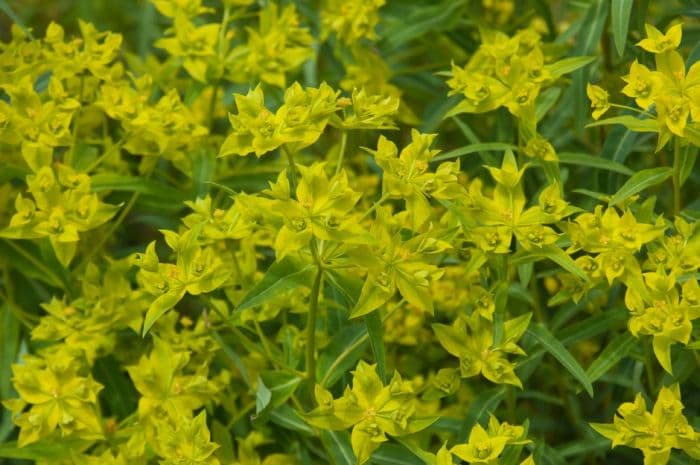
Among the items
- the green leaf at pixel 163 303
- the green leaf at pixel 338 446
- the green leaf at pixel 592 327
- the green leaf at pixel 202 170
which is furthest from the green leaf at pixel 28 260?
the green leaf at pixel 592 327

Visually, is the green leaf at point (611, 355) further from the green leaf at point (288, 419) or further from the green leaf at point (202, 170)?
the green leaf at point (202, 170)

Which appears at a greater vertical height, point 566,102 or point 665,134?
point 665,134

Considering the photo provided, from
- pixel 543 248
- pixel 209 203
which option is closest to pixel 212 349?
pixel 209 203

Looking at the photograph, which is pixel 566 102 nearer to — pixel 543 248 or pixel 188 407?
pixel 543 248

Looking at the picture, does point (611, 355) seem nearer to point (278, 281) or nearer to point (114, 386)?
point (278, 281)

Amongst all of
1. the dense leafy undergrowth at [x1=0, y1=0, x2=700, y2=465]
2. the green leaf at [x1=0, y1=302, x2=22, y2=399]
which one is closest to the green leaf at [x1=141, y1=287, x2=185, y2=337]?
the dense leafy undergrowth at [x1=0, y1=0, x2=700, y2=465]

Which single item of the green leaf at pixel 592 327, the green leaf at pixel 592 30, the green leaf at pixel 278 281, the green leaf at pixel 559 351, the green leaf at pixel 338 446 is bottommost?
the green leaf at pixel 338 446
